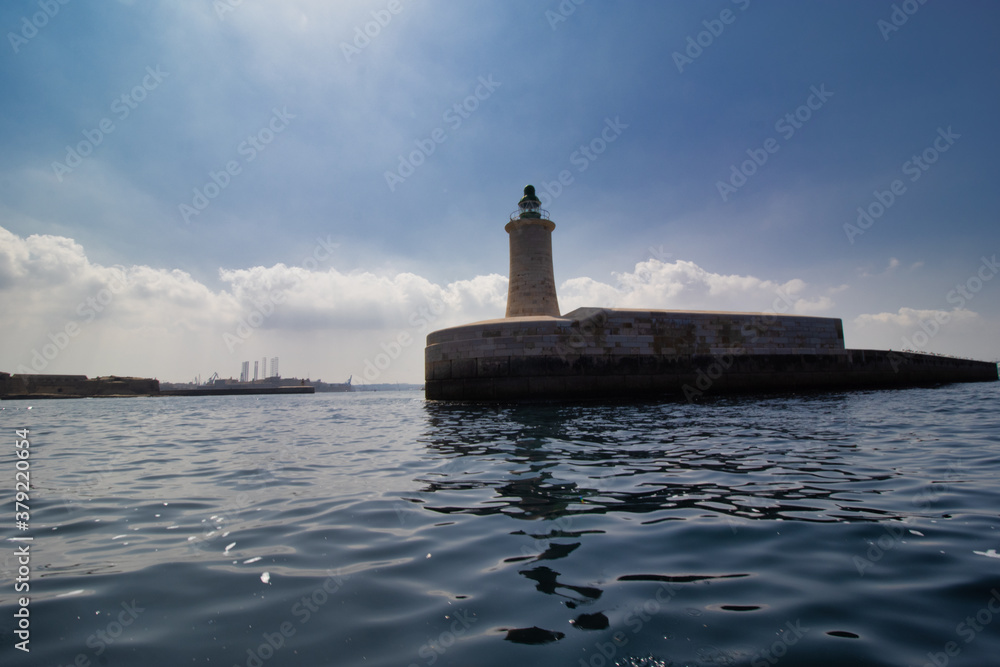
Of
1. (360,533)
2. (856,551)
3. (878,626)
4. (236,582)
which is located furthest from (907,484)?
(236,582)

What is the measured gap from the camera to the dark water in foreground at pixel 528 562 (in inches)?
67.4

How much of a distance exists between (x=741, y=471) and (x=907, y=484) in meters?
1.24

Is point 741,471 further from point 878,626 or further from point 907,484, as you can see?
point 878,626

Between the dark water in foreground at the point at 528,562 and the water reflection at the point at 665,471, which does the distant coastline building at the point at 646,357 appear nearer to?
the water reflection at the point at 665,471

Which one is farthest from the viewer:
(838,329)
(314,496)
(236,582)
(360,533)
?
(838,329)

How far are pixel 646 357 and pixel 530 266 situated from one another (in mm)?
7888

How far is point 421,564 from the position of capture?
8.24 feet

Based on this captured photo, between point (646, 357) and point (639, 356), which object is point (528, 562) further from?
point (646, 357)

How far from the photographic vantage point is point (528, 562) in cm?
248

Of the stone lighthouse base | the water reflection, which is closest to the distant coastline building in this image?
the stone lighthouse base

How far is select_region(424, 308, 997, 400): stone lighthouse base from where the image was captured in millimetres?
15406

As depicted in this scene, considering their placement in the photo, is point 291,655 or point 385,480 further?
point 385,480

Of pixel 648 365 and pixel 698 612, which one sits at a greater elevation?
pixel 648 365

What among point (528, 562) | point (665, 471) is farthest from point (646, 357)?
point (528, 562)
